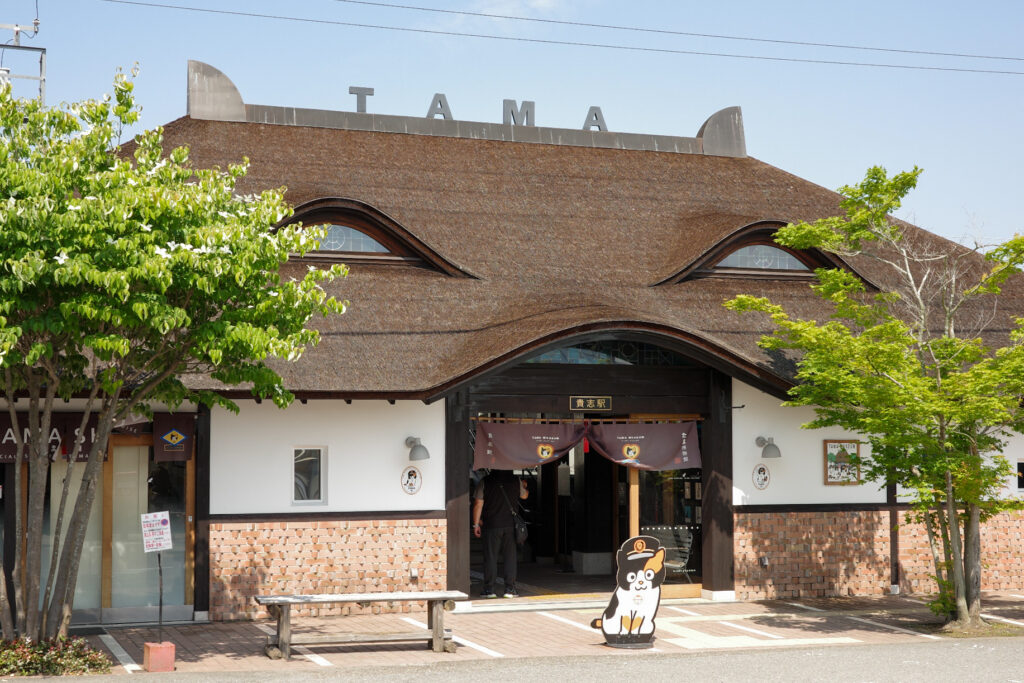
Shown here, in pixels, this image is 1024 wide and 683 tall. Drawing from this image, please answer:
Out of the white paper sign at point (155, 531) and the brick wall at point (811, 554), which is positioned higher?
the white paper sign at point (155, 531)

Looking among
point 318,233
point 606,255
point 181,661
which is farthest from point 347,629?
point 606,255

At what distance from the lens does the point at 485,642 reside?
42.7ft

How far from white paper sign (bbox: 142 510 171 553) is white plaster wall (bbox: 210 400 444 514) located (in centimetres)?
255

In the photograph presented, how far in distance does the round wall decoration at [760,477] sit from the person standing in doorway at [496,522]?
348 cm

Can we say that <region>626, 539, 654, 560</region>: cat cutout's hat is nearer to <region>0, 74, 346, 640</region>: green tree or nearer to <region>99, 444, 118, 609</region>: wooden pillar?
<region>0, 74, 346, 640</region>: green tree

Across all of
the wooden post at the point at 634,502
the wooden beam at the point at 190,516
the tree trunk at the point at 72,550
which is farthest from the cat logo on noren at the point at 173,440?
the wooden post at the point at 634,502

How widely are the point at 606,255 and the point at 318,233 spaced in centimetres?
686

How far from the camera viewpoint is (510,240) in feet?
56.4

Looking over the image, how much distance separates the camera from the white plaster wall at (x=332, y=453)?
1435cm

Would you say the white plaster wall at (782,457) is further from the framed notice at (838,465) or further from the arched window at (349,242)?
the arched window at (349,242)

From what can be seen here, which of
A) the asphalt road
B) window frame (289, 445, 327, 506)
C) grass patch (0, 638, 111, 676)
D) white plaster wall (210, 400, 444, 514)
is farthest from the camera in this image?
window frame (289, 445, 327, 506)

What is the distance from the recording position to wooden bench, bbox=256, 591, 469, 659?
468 inches

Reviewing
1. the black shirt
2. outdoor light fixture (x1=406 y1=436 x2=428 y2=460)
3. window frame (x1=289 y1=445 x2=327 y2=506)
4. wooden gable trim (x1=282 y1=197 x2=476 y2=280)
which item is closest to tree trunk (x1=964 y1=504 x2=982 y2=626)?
the black shirt

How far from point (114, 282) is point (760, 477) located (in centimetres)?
996
